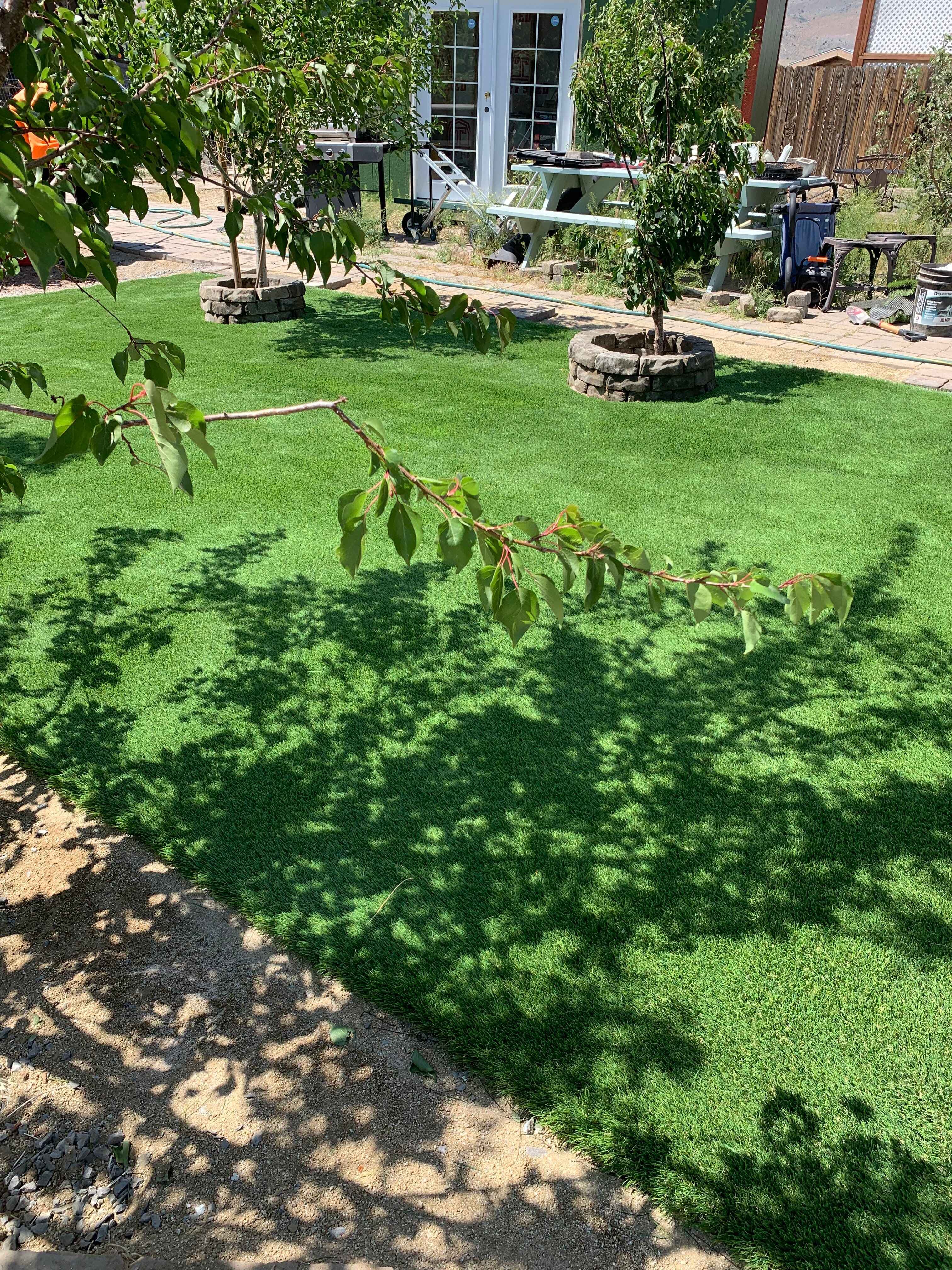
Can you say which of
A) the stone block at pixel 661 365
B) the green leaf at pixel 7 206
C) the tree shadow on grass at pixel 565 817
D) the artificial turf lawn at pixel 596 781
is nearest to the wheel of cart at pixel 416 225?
the stone block at pixel 661 365

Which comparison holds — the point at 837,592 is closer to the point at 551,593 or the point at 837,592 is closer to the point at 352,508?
the point at 551,593

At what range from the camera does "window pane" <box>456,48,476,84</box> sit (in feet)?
55.0

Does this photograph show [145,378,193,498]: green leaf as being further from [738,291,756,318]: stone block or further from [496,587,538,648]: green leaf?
[738,291,756,318]: stone block

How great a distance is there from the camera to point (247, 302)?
36.1 ft

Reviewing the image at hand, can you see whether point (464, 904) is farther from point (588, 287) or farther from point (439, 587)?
point (588, 287)

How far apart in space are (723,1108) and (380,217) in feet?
56.4

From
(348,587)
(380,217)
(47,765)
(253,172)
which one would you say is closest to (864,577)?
(348,587)

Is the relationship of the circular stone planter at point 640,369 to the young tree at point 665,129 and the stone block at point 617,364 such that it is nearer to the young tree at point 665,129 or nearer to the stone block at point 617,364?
the stone block at point 617,364

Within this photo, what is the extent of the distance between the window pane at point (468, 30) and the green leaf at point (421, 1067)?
17896mm

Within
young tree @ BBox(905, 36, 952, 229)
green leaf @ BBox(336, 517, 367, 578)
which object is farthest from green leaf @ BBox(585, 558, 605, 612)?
young tree @ BBox(905, 36, 952, 229)

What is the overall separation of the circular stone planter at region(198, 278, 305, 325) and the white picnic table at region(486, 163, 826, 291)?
380 centimetres

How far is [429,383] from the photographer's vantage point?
9.29 m

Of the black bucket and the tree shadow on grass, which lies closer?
the tree shadow on grass

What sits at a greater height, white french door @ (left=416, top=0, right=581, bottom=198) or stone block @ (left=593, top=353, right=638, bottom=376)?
white french door @ (left=416, top=0, right=581, bottom=198)
